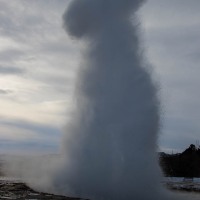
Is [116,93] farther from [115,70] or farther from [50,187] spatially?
[50,187]

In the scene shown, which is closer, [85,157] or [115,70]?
[85,157]

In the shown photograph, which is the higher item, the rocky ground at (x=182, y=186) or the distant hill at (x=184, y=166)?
the distant hill at (x=184, y=166)

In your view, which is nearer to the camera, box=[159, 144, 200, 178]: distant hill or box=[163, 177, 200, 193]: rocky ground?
box=[163, 177, 200, 193]: rocky ground

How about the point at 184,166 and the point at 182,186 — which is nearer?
the point at 182,186

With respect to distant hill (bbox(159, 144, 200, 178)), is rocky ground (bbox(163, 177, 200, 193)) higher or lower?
lower

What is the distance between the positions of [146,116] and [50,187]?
22.1 feet

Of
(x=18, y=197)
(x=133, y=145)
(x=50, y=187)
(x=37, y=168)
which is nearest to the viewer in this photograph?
(x=18, y=197)

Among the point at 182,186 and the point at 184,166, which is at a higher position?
the point at 184,166

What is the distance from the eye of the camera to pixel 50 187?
25.0 meters

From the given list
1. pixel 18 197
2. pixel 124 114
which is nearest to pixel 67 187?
pixel 18 197

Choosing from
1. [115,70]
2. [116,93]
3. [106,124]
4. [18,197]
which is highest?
[115,70]

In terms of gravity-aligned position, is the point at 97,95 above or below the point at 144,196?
above

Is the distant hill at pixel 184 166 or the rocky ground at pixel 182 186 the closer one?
the rocky ground at pixel 182 186

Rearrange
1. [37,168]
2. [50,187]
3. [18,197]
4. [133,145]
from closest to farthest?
[18,197] → [133,145] → [50,187] → [37,168]
